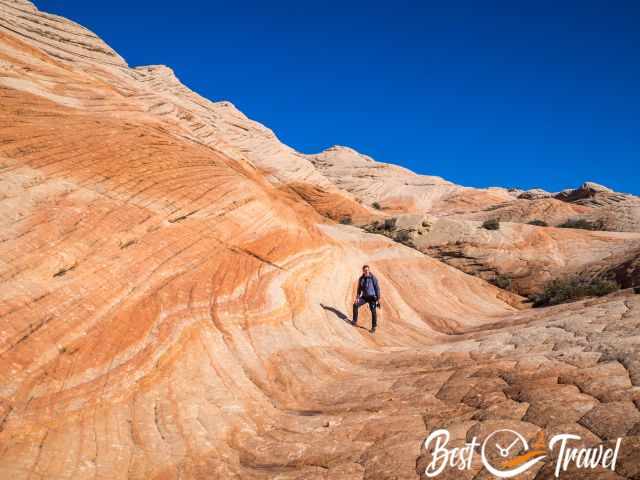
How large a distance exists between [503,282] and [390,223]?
28.9ft

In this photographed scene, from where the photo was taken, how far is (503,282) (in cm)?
2156

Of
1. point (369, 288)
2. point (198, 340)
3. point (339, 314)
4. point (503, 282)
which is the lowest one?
point (198, 340)

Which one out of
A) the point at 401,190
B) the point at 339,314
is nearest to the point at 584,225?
the point at 339,314

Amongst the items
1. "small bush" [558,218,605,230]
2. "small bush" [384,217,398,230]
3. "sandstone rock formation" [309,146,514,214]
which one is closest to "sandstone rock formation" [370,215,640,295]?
"small bush" [384,217,398,230]

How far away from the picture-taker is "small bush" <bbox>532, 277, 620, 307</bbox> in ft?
52.6

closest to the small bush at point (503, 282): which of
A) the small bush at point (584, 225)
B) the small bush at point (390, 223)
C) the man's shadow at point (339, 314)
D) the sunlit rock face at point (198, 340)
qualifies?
the small bush at point (390, 223)

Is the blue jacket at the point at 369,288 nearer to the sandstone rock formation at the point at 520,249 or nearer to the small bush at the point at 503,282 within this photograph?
the small bush at the point at 503,282

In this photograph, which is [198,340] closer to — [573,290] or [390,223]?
[573,290]

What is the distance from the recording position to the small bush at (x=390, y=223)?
27.9 m

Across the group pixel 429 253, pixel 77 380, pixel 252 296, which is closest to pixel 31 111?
pixel 252 296

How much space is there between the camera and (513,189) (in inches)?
3282

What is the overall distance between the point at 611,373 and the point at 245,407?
16.7 ft

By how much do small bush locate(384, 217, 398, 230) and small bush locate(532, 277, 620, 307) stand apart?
1020 centimetres

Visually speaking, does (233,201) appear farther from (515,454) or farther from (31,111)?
(515,454)
